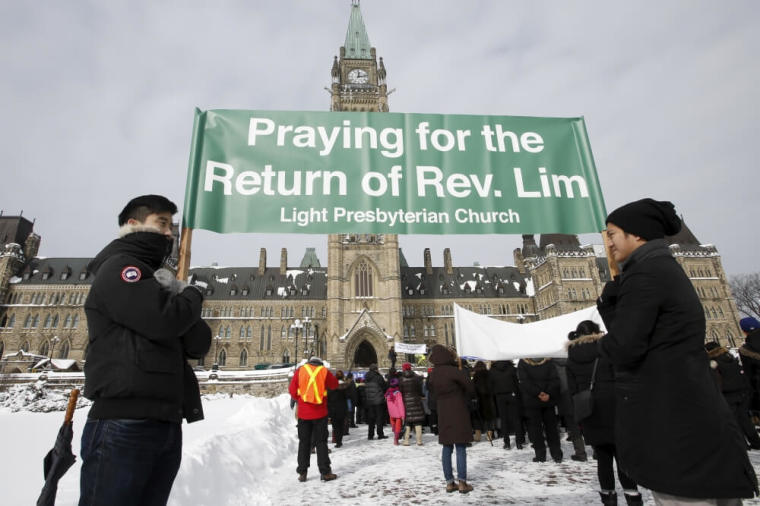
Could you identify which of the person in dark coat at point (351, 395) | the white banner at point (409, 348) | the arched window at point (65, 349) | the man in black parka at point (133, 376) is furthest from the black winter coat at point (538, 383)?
the arched window at point (65, 349)

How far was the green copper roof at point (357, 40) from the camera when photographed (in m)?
58.6

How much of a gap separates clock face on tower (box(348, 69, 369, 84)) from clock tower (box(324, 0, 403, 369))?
4.32m

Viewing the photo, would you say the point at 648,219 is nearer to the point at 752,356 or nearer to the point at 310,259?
the point at 752,356

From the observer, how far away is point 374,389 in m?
10.6

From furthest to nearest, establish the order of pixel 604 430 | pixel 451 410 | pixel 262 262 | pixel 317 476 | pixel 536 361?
1. pixel 262 262
2. pixel 536 361
3. pixel 317 476
4. pixel 451 410
5. pixel 604 430

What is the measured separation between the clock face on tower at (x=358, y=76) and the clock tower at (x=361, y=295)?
432cm

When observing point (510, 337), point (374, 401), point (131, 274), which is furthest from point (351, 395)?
point (131, 274)

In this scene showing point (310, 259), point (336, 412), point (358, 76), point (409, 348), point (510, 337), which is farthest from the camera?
point (310, 259)

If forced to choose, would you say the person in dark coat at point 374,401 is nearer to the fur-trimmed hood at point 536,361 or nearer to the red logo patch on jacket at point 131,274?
the fur-trimmed hood at point 536,361

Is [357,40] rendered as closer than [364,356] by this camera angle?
No

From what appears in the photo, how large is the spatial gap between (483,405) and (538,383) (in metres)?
3.09

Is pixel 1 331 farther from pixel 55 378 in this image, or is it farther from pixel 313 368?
pixel 313 368

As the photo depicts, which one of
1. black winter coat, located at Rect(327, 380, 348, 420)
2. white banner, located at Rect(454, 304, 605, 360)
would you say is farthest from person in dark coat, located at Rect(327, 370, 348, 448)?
A: white banner, located at Rect(454, 304, 605, 360)

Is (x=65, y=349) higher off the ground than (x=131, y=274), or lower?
higher
